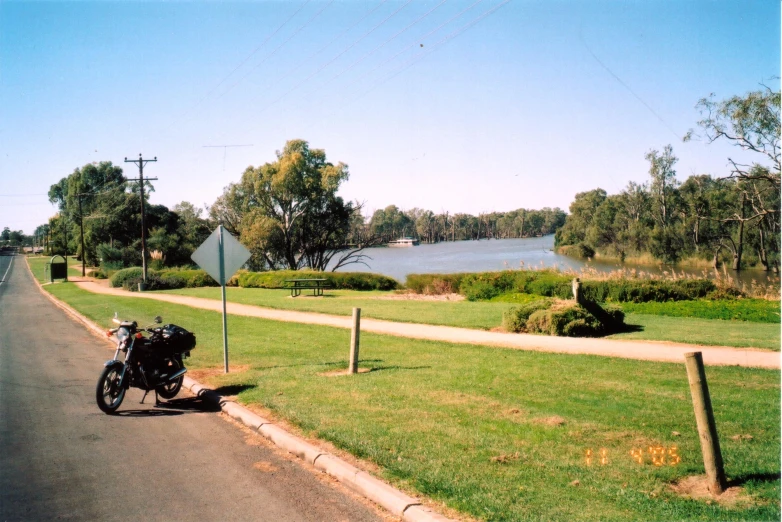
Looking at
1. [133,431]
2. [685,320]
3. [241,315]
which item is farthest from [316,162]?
[133,431]

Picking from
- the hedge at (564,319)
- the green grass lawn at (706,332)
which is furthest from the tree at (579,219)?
the hedge at (564,319)

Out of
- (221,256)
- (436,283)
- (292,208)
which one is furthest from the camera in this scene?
(292,208)

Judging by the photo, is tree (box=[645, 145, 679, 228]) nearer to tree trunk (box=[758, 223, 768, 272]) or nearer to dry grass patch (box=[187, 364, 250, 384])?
tree trunk (box=[758, 223, 768, 272])

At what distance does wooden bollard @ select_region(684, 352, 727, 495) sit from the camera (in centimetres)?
469

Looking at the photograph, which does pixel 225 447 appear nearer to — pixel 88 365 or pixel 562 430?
pixel 562 430

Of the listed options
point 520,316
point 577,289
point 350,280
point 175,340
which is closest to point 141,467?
point 175,340

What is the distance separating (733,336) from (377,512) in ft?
37.7

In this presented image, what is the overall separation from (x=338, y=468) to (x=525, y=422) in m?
2.20

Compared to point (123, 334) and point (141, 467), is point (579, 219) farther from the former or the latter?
point (141, 467)

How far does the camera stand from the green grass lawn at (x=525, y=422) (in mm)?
4688

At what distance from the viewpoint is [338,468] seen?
18.8ft

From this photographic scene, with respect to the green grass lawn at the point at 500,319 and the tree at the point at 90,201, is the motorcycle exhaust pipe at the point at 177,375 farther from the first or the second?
the tree at the point at 90,201

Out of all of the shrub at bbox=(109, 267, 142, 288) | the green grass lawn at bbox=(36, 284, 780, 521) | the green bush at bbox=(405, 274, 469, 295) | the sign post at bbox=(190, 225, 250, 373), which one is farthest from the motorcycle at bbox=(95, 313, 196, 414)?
the shrub at bbox=(109, 267, 142, 288)

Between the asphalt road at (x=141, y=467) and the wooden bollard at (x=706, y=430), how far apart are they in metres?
2.57
